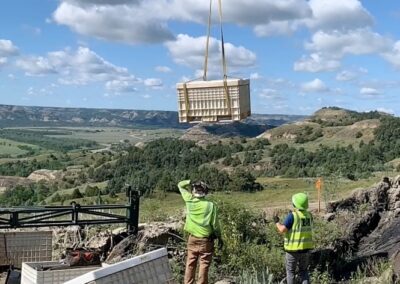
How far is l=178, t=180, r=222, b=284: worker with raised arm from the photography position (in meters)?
8.31

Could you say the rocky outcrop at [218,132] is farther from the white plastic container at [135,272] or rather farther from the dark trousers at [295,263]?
the white plastic container at [135,272]

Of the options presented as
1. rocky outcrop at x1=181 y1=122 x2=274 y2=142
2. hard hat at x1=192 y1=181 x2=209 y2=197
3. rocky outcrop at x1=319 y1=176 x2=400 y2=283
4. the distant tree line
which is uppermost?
hard hat at x1=192 y1=181 x2=209 y2=197

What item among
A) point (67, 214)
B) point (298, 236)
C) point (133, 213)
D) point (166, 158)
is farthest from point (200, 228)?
point (166, 158)

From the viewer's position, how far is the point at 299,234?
321 inches

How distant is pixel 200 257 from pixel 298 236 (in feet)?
4.43

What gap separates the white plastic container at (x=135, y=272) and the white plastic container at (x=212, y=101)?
10.4 ft

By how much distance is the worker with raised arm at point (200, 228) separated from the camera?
327 inches

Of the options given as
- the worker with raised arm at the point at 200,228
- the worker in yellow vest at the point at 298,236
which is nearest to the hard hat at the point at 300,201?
the worker in yellow vest at the point at 298,236

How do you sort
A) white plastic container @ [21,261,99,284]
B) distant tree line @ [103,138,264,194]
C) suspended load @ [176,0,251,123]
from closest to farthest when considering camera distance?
white plastic container @ [21,261,99,284]
suspended load @ [176,0,251,123]
distant tree line @ [103,138,264,194]

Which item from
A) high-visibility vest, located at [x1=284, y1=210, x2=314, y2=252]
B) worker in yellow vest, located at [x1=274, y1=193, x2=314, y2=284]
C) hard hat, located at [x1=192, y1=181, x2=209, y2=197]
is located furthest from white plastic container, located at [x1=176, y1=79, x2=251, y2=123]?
high-visibility vest, located at [x1=284, y1=210, x2=314, y2=252]

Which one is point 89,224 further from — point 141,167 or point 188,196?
point 141,167

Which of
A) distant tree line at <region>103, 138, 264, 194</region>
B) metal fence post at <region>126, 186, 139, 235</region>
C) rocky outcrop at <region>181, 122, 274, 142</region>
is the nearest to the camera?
metal fence post at <region>126, 186, 139, 235</region>

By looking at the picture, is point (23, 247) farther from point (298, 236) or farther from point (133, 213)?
point (298, 236)

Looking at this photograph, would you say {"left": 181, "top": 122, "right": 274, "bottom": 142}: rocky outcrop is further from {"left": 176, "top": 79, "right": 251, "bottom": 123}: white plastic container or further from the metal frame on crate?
{"left": 176, "top": 79, "right": 251, "bottom": 123}: white plastic container
